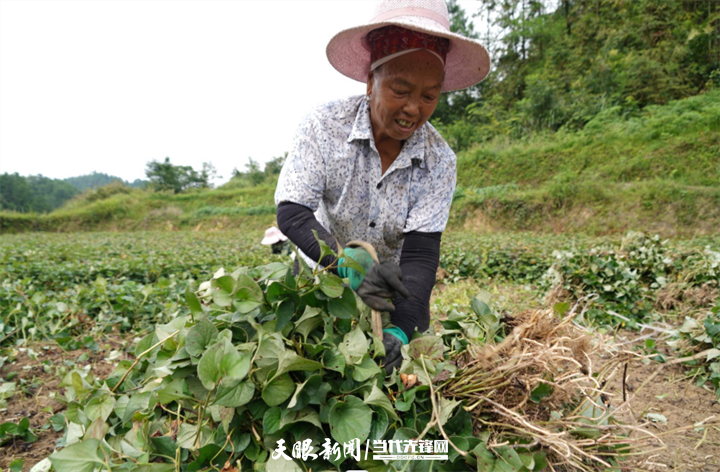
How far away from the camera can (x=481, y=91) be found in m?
21.8

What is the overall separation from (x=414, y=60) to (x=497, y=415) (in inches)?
45.8

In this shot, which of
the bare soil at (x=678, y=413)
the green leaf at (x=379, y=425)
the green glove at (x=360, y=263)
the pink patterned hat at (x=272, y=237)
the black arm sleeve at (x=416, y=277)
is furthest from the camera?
the pink patterned hat at (x=272, y=237)

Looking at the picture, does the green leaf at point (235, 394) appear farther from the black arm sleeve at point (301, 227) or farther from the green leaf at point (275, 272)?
the black arm sleeve at point (301, 227)

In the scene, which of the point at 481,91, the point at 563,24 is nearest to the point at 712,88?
the point at 563,24

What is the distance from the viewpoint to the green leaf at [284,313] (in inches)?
39.0

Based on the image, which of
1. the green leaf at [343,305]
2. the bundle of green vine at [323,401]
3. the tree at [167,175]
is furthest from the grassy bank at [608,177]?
the tree at [167,175]

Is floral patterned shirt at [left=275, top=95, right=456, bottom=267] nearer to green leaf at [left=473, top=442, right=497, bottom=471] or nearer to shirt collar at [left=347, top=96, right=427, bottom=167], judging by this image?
shirt collar at [left=347, top=96, right=427, bottom=167]

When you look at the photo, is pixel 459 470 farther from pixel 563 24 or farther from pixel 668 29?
pixel 563 24

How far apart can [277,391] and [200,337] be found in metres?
0.23

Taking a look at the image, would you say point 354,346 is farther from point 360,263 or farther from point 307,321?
point 360,263

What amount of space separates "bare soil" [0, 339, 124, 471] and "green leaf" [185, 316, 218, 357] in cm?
86

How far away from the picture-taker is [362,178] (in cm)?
167

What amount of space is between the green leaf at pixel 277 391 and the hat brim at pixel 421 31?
1.15m

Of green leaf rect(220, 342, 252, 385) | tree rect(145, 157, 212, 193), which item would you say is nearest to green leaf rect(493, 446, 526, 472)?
green leaf rect(220, 342, 252, 385)
